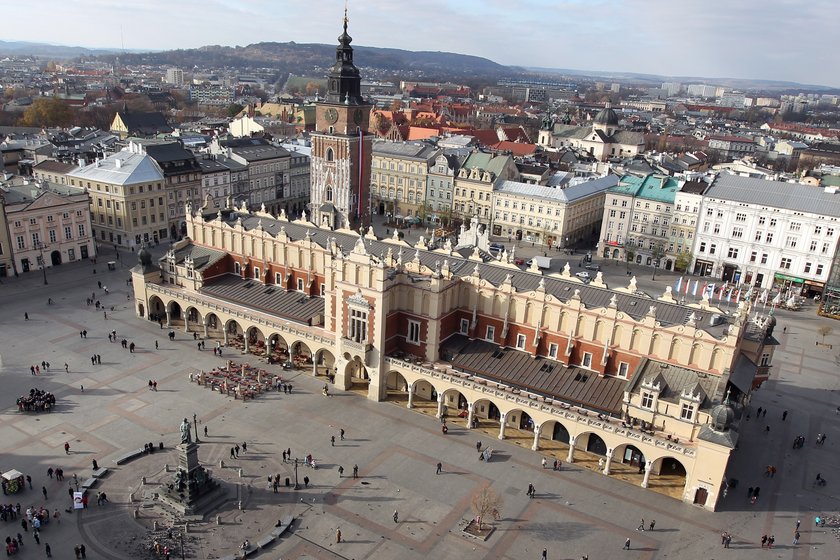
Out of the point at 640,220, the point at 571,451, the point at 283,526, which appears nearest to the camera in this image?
the point at 283,526

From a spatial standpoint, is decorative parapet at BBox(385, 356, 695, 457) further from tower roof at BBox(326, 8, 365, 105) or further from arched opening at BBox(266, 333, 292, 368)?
tower roof at BBox(326, 8, 365, 105)

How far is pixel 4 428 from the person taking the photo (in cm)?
5881

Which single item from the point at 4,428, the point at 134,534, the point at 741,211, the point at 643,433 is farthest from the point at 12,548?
the point at 741,211

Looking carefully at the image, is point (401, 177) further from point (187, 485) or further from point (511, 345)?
point (187, 485)

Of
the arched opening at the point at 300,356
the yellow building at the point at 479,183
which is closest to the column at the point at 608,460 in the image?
the arched opening at the point at 300,356

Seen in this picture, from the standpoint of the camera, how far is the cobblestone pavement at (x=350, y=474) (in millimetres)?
47281

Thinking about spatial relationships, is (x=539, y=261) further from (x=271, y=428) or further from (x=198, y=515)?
(x=198, y=515)

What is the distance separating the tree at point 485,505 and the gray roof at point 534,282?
22327 millimetres

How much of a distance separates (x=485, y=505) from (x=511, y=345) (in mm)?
22328

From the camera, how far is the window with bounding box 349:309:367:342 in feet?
Answer: 216

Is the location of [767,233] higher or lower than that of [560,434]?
higher

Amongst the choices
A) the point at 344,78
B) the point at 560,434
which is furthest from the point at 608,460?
the point at 344,78

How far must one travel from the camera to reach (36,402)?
202 feet

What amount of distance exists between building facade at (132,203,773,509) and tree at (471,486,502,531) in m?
12.0
